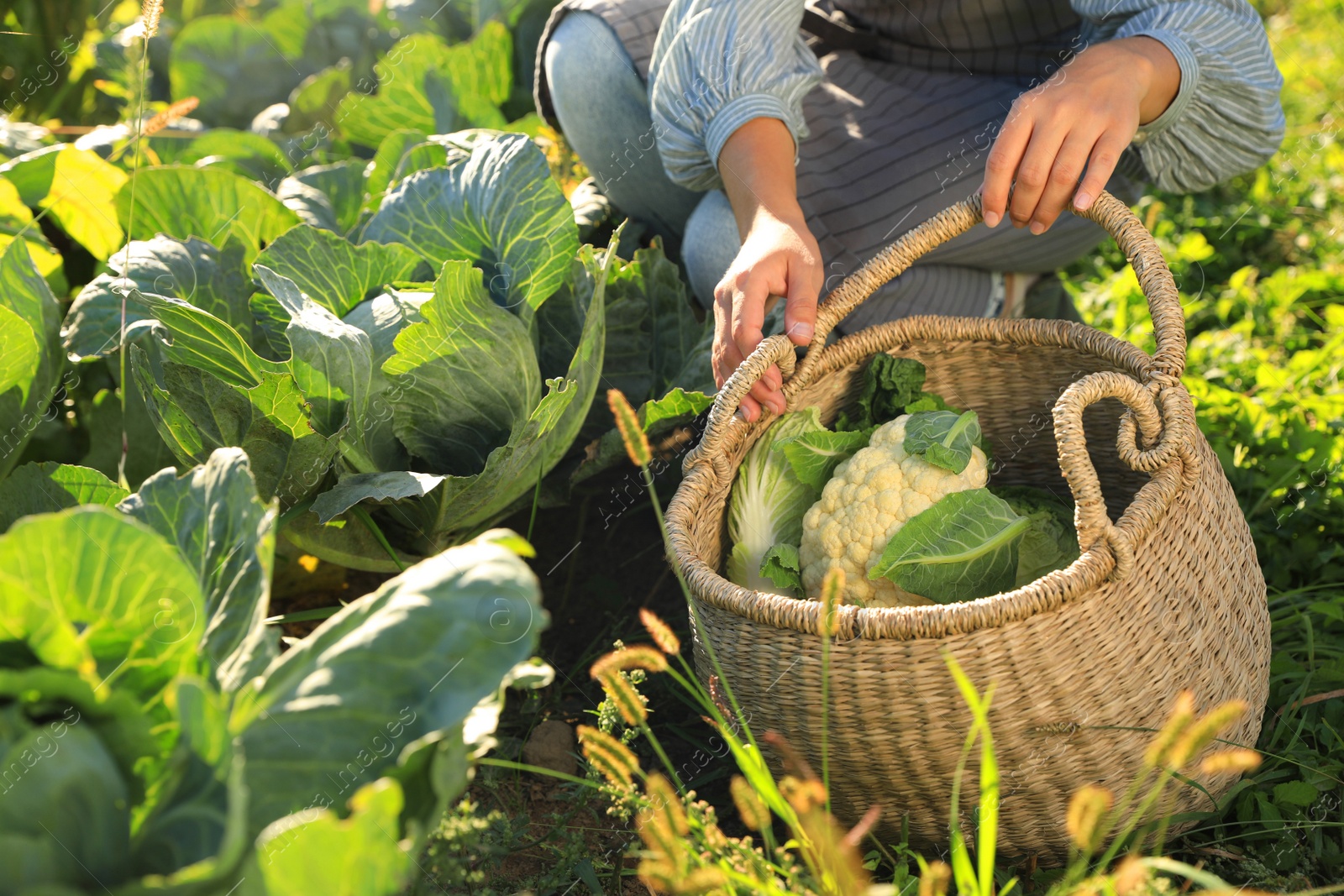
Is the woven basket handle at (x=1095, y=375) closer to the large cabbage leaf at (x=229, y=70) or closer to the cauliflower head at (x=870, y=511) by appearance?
the cauliflower head at (x=870, y=511)

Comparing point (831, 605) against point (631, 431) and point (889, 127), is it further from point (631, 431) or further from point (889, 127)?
point (889, 127)

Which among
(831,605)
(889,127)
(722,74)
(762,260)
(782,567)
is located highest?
(722,74)

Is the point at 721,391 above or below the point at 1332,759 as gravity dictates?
above

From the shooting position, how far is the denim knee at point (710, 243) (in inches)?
83.0

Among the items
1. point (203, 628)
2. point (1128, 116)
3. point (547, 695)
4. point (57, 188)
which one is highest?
point (1128, 116)

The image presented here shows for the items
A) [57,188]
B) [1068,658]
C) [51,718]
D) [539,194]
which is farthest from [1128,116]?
[57,188]

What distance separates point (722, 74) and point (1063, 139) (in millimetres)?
691

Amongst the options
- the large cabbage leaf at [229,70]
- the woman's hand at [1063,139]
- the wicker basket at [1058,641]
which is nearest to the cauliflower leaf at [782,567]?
the wicker basket at [1058,641]

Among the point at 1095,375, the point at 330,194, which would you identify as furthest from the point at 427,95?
the point at 1095,375

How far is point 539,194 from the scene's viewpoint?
74.7 inches

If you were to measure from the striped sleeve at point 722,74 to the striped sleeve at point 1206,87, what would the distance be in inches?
21.9

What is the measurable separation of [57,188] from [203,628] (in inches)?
63.1

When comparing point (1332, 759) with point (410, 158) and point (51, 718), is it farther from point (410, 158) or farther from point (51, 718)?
point (410, 158)

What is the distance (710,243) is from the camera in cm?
214
